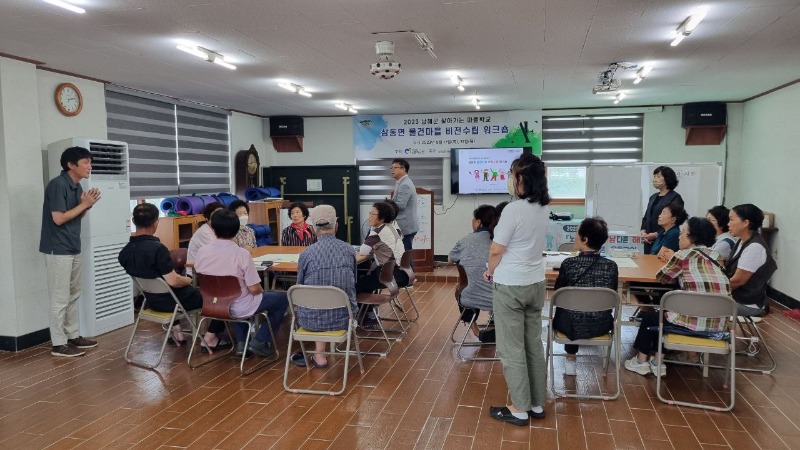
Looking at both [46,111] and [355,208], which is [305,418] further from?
[355,208]

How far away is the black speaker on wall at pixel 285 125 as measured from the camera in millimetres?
9711

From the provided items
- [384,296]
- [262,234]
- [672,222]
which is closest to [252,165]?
[262,234]

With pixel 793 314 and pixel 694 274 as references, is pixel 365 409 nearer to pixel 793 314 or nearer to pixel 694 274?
pixel 694 274

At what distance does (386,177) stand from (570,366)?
6.02 m

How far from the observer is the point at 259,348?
4723 millimetres

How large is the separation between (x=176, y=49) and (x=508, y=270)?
11.0 ft

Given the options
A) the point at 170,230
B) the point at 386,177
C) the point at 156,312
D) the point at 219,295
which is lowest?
the point at 156,312

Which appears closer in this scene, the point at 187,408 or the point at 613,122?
the point at 187,408

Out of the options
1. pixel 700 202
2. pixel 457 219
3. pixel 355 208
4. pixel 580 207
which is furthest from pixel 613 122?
pixel 355 208

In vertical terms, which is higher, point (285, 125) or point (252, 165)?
Result: point (285, 125)

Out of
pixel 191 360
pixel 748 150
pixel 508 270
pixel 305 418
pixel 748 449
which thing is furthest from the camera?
pixel 748 150

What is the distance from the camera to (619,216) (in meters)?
7.91

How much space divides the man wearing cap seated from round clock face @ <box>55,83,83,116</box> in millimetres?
3161

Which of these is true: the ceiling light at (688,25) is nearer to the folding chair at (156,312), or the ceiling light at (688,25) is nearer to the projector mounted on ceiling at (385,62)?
the projector mounted on ceiling at (385,62)
